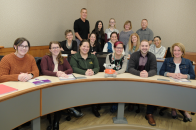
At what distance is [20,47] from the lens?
209 centimetres

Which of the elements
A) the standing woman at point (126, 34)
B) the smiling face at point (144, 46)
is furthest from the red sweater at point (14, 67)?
the standing woman at point (126, 34)

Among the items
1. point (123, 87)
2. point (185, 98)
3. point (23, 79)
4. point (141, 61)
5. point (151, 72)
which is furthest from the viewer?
point (141, 61)

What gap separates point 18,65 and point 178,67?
2326mm

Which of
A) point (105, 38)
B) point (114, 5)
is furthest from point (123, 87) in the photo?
point (114, 5)

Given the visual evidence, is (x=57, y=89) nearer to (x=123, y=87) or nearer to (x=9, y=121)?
(x=9, y=121)

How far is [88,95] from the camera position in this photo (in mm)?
2307

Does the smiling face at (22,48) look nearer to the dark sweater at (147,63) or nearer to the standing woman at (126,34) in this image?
the dark sweater at (147,63)

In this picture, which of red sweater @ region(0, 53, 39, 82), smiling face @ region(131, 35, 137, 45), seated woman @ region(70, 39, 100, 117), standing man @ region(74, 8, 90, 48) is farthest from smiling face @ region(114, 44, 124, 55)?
standing man @ region(74, 8, 90, 48)

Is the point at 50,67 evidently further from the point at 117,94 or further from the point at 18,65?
the point at 117,94

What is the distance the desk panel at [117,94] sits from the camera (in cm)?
208

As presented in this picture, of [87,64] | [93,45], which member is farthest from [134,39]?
[87,64]

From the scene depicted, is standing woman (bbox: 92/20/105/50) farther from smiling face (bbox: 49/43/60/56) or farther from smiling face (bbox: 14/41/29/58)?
smiling face (bbox: 14/41/29/58)

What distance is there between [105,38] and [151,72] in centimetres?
206

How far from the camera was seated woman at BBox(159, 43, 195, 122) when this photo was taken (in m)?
2.52
